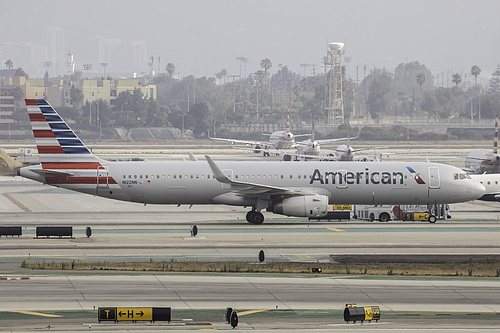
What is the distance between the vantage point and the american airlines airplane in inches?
2133

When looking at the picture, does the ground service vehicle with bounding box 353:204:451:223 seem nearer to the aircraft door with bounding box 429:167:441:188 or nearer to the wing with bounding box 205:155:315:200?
the aircraft door with bounding box 429:167:441:188

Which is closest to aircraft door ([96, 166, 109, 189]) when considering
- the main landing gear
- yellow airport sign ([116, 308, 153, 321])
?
the main landing gear

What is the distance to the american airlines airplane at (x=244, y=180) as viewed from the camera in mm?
54188

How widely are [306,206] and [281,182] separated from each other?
116 inches

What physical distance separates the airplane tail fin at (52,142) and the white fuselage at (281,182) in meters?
0.78

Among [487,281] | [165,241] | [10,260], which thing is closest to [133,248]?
[165,241]

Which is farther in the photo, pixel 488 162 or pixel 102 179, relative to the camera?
pixel 488 162

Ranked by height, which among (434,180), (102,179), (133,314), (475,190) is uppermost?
(102,179)

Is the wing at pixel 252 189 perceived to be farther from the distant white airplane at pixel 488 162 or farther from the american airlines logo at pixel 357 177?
the distant white airplane at pixel 488 162

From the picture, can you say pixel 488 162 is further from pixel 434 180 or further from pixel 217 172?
pixel 217 172

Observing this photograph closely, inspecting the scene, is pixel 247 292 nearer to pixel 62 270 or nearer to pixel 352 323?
pixel 352 323

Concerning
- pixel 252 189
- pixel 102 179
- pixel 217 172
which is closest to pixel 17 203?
pixel 102 179

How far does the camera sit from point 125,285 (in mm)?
33562

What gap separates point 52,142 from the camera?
54.3 metres
